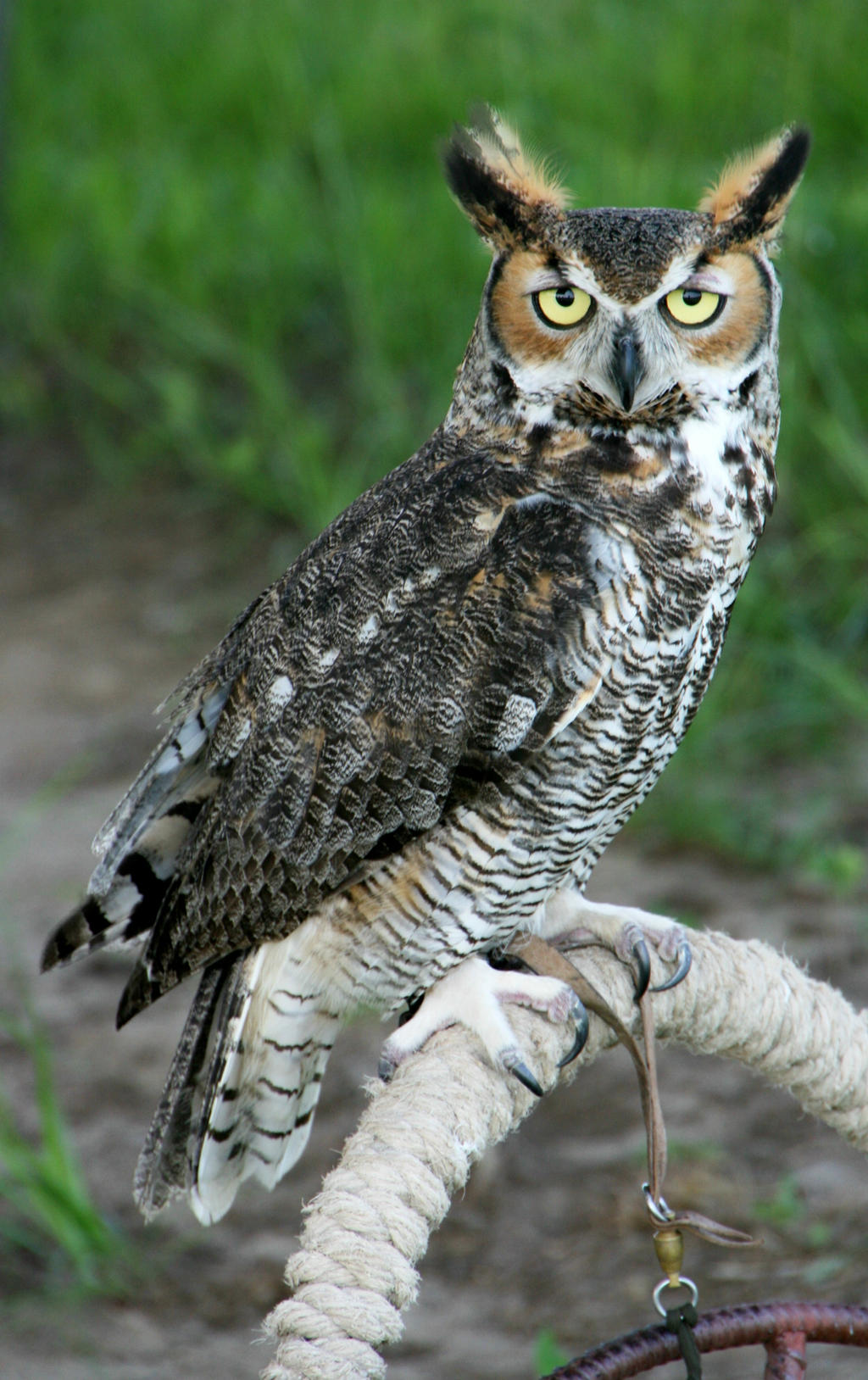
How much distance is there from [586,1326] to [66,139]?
5474 mm

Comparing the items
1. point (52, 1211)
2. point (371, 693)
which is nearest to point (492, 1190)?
point (52, 1211)

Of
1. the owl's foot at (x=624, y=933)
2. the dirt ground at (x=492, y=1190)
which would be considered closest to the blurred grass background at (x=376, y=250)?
the dirt ground at (x=492, y=1190)

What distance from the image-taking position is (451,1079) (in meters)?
1.36

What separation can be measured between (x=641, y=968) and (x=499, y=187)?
0.88 metres

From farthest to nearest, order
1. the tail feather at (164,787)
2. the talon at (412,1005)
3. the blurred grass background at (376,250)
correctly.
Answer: the blurred grass background at (376,250) → the talon at (412,1005) → the tail feather at (164,787)

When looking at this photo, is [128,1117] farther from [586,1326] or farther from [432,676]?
[432,676]

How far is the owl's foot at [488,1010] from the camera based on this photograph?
152cm

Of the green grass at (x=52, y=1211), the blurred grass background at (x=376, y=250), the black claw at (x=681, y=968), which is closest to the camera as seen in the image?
the black claw at (x=681, y=968)

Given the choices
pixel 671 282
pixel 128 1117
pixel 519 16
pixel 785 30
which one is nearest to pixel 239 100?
pixel 519 16

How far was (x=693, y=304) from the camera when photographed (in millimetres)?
1570

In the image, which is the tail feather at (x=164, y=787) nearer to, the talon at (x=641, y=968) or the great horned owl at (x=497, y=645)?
the great horned owl at (x=497, y=645)

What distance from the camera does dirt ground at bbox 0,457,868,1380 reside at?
2311 millimetres

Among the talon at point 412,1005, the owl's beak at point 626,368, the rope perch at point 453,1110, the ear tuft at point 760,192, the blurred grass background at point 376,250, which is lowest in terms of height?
the rope perch at point 453,1110

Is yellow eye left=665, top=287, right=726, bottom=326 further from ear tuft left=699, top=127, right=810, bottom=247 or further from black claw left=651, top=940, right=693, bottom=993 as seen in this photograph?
black claw left=651, top=940, right=693, bottom=993
